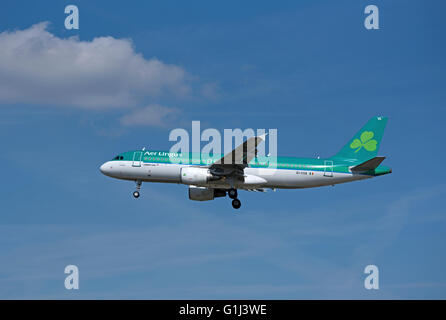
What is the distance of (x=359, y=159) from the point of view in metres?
64.6

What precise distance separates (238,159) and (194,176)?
4.82 meters

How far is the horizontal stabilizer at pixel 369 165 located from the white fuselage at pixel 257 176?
28.1 inches

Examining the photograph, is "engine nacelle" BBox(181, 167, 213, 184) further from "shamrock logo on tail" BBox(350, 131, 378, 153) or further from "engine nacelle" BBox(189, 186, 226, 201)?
"shamrock logo on tail" BBox(350, 131, 378, 153)

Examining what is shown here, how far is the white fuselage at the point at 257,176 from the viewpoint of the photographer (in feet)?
202

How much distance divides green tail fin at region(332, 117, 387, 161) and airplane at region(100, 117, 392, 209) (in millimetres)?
1319

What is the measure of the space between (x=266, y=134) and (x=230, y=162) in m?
5.36

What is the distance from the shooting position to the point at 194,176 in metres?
60.4

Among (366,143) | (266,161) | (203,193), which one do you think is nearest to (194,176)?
(203,193)

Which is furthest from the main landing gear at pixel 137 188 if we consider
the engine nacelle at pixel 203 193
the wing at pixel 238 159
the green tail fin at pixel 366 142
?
the green tail fin at pixel 366 142

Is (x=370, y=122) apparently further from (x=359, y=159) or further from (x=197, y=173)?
(x=197, y=173)

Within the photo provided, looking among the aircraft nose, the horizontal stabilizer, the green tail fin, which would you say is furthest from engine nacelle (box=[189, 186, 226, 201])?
the horizontal stabilizer
